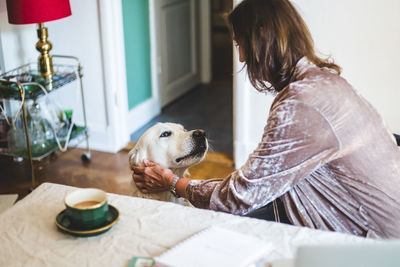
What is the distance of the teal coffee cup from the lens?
1.17 m

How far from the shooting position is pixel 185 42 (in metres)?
4.50

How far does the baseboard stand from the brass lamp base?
823 mm

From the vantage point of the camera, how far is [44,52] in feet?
9.52

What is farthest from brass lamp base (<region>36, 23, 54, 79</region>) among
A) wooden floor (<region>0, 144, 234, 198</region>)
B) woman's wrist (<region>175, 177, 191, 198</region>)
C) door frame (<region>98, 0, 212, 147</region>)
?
woman's wrist (<region>175, 177, 191, 198</region>)

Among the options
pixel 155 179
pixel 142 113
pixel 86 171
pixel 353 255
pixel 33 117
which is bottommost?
pixel 86 171

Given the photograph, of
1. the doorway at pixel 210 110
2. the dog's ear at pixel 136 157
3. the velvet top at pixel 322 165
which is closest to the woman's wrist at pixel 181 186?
the velvet top at pixel 322 165

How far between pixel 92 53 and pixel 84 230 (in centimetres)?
224

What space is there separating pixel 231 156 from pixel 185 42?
1.56 metres

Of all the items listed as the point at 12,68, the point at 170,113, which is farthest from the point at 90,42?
the point at 170,113

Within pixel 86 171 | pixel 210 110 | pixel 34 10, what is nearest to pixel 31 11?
pixel 34 10

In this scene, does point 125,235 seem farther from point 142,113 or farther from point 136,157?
point 142,113

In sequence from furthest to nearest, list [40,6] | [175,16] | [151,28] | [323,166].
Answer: [175,16]
[151,28]
[40,6]
[323,166]

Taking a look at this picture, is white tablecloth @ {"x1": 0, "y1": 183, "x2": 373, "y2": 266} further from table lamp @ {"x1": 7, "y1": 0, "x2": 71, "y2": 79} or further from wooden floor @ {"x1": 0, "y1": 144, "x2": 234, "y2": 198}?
wooden floor @ {"x1": 0, "y1": 144, "x2": 234, "y2": 198}

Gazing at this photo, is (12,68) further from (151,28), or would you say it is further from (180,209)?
(180,209)
